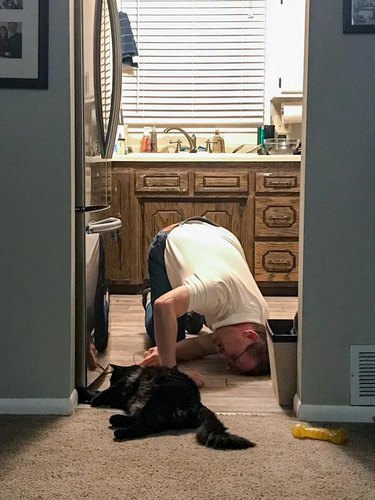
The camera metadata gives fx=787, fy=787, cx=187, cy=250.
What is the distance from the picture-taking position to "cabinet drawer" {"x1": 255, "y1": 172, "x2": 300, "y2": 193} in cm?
513

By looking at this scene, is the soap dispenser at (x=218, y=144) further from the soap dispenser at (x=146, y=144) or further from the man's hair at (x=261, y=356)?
the man's hair at (x=261, y=356)

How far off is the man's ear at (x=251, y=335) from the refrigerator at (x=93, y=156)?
0.59 meters

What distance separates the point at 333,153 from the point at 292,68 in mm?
3039

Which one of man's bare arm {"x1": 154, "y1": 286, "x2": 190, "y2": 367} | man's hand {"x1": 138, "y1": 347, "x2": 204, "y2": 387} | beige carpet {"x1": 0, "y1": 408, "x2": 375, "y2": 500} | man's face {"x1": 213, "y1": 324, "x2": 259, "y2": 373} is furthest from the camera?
man's face {"x1": 213, "y1": 324, "x2": 259, "y2": 373}

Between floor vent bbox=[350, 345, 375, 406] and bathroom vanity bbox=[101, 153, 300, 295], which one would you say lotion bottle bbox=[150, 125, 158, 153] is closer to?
bathroom vanity bbox=[101, 153, 300, 295]

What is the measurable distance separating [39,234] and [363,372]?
1204mm

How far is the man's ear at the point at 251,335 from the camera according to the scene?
10.9 feet

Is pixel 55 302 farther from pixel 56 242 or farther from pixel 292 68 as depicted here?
pixel 292 68

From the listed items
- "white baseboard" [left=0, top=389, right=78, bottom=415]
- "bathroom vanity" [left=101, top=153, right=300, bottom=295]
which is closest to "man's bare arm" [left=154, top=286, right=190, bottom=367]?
"white baseboard" [left=0, top=389, right=78, bottom=415]

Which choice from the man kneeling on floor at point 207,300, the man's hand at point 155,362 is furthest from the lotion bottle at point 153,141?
the man's hand at point 155,362

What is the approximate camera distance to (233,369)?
339cm

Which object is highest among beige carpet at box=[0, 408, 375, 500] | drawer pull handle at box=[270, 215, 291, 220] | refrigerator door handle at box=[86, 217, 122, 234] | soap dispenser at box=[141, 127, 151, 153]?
soap dispenser at box=[141, 127, 151, 153]

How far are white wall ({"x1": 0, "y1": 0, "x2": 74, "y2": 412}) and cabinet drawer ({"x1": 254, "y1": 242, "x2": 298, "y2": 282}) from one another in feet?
8.63

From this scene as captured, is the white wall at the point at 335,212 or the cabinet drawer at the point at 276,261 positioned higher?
the white wall at the point at 335,212
